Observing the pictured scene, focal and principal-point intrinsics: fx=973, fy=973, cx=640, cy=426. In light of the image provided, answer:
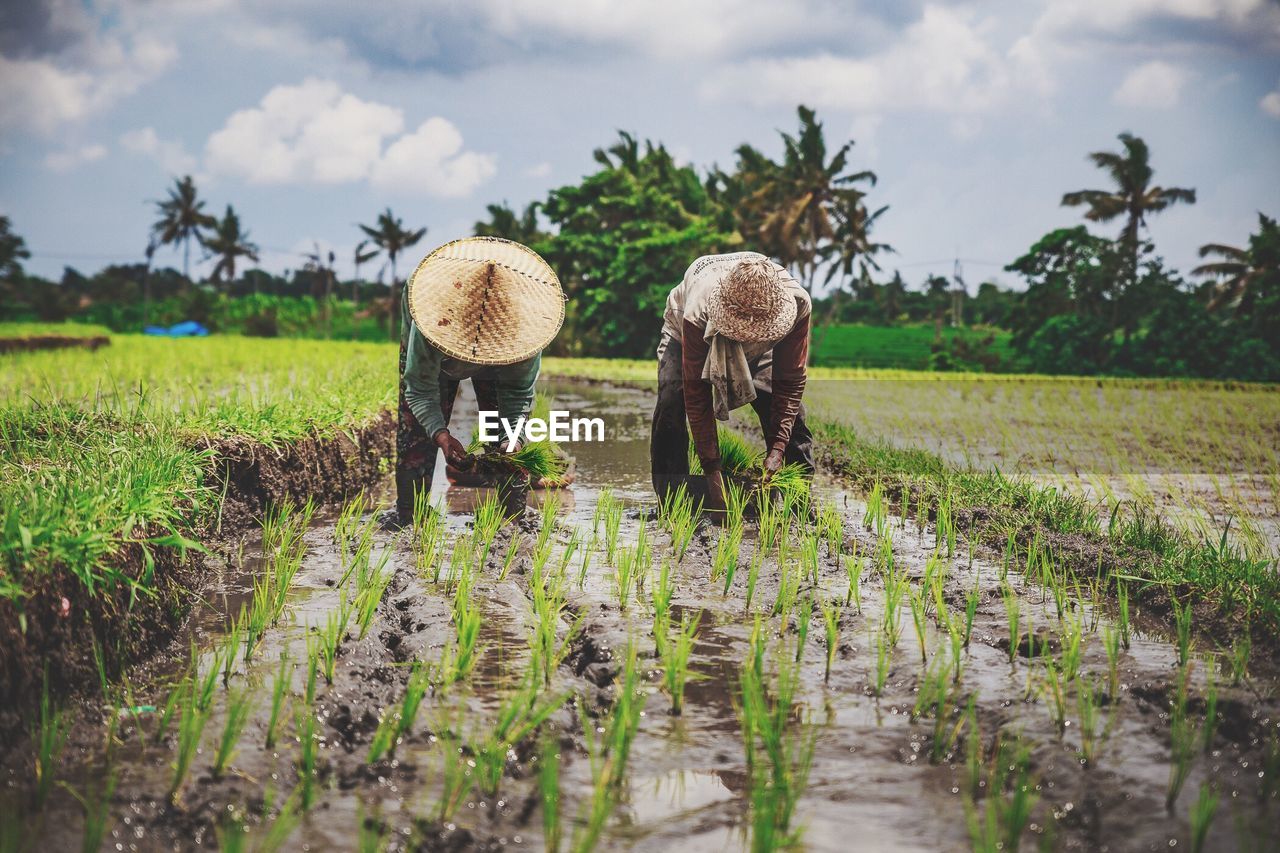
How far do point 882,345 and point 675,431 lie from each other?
32474mm

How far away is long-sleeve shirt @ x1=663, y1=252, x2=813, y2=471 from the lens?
11.8 ft

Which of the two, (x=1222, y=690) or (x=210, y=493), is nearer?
(x=1222, y=690)

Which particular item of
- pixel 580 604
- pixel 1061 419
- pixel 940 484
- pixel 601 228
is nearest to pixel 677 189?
pixel 601 228

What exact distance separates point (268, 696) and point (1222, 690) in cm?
219

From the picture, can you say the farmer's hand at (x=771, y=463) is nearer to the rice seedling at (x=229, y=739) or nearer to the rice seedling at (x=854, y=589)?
the rice seedling at (x=854, y=589)

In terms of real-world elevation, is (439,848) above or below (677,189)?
below

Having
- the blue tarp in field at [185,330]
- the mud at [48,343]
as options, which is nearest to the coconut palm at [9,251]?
the blue tarp in field at [185,330]

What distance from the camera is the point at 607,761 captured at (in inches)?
77.6

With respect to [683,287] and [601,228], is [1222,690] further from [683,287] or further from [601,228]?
[601,228]

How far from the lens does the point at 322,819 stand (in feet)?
5.73

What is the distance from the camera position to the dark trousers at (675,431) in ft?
13.6

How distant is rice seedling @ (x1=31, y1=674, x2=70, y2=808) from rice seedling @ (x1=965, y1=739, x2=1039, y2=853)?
1603 millimetres

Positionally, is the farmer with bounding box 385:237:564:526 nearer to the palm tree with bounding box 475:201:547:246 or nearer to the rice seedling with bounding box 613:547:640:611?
the rice seedling with bounding box 613:547:640:611

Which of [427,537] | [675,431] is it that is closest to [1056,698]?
[427,537]
